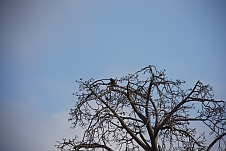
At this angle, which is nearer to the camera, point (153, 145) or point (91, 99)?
point (153, 145)

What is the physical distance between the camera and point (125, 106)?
2.57 meters

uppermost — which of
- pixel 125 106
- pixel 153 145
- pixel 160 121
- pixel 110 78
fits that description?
pixel 110 78

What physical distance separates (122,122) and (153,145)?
26 centimetres

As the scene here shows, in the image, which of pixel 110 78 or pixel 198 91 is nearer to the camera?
pixel 198 91

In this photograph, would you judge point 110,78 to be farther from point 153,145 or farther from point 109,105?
point 153,145

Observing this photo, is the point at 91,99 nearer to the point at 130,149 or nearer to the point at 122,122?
the point at 122,122

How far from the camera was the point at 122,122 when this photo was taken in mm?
2475

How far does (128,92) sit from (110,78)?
0.19 meters

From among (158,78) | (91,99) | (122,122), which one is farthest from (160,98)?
(91,99)

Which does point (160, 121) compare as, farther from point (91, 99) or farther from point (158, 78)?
point (91, 99)

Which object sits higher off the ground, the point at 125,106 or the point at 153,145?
the point at 125,106

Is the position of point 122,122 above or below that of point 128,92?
below

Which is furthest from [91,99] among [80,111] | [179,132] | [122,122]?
[179,132]

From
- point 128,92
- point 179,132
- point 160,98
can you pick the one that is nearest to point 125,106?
point 128,92
